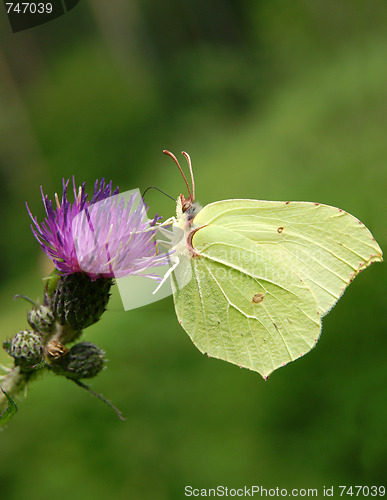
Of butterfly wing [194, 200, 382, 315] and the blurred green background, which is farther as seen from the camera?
the blurred green background

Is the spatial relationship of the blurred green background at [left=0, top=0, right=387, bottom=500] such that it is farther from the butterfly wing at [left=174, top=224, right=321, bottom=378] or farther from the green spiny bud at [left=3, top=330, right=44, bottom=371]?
the green spiny bud at [left=3, top=330, right=44, bottom=371]

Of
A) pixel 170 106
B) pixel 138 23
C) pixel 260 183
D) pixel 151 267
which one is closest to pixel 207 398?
pixel 151 267

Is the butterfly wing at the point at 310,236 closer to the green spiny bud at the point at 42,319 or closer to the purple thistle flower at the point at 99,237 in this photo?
the purple thistle flower at the point at 99,237

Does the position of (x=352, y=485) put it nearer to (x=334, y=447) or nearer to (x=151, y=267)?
(x=334, y=447)

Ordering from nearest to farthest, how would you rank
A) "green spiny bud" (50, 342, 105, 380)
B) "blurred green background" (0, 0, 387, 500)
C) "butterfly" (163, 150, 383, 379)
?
1. "green spiny bud" (50, 342, 105, 380)
2. "butterfly" (163, 150, 383, 379)
3. "blurred green background" (0, 0, 387, 500)

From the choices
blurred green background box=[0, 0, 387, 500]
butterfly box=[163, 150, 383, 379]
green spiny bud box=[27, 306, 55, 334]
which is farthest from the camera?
blurred green background box=[0, 0, 387, 500]

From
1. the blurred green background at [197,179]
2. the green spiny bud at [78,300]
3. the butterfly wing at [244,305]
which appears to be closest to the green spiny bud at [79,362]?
the green spiny bud at [78,300]

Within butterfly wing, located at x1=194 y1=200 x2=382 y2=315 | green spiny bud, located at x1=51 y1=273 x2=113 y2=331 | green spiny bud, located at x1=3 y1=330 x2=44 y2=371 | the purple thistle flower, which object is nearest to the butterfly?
butterfly wing, located at x1=194 y1=200 x2=382 y2=315
